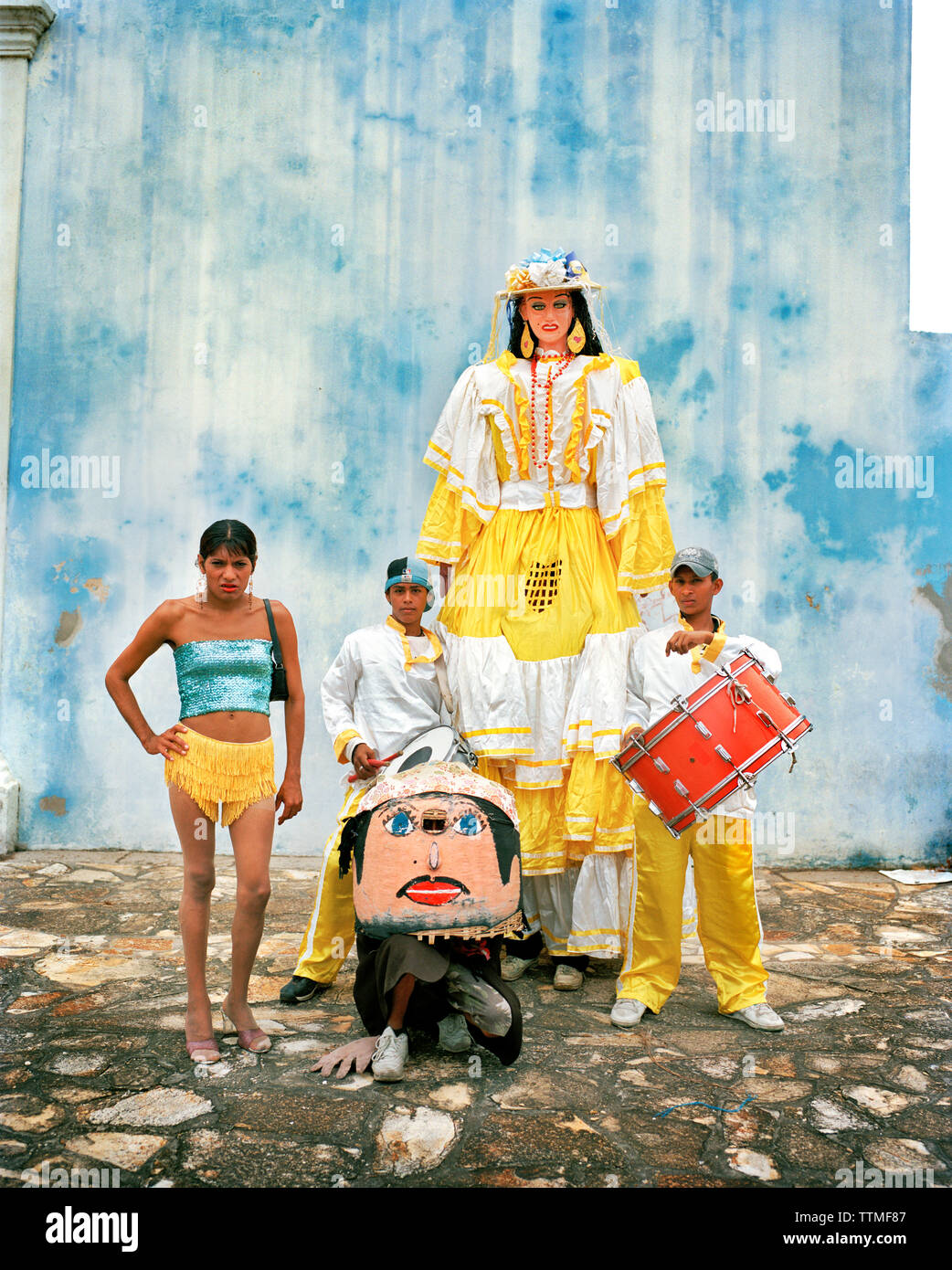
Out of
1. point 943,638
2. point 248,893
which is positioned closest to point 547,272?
point 248,893

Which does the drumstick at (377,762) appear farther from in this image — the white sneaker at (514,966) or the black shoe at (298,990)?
the white sneaker at (514,966)

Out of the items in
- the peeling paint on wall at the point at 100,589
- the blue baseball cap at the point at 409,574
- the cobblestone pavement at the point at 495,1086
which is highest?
the peeling paint on wall at the point at 100,589

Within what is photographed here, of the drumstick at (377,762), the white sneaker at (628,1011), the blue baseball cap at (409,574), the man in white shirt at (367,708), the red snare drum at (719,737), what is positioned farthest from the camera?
the blue baseball cap at (409,574)

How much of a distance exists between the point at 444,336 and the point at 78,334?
2.14m

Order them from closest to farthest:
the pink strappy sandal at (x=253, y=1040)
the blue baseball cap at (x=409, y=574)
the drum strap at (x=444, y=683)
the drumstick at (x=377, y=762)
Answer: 1. the pink strappy sandal at (x=253, y=1040)
2. the drumstick at (x=377, y=762)
3. the blue baseball cap at (x=409, y=574)
4. the drum strap at (x=444, y=683)

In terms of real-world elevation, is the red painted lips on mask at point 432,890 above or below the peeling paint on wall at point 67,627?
below

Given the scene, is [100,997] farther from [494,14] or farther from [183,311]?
[494,14]

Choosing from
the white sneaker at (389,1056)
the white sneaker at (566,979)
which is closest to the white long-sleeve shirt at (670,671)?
the white sneaker at (566,979)

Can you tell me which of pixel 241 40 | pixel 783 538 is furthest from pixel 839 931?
pixel 241 40

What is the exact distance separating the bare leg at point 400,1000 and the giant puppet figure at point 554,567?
0.95 meters

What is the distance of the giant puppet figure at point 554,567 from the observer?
13.2 feet

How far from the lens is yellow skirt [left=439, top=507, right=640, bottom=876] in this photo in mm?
3998

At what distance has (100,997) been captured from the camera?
375cm

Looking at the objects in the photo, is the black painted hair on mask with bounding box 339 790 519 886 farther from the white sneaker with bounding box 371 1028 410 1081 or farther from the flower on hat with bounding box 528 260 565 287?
the flower on hat with bounding box 528 260 565 287
